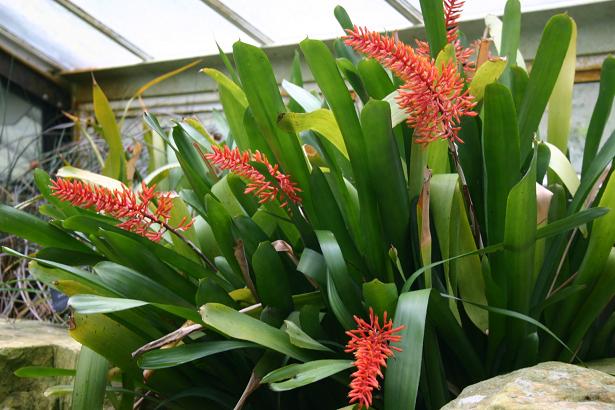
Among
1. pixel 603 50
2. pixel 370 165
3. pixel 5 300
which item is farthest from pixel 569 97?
pixel 5 300

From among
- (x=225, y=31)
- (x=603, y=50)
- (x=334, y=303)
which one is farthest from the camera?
(x=225, y=31)

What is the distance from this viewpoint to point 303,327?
732 millimetres

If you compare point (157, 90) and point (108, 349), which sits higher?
point (157, 90)

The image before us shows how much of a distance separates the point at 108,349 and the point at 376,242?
0.32m

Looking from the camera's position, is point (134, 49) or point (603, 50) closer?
point (603, 50)

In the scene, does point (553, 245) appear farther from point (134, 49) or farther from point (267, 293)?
point (134, 49)

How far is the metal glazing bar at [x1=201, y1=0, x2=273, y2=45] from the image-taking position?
99.4 inches

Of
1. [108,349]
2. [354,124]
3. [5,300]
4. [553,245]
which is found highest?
[354,124]

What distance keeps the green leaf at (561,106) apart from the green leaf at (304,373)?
51 cm

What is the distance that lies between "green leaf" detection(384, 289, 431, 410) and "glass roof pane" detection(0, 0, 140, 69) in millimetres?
2612

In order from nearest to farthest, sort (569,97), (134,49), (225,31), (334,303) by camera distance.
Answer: (334,303) < (569,97) < (225,31) < (134,49)

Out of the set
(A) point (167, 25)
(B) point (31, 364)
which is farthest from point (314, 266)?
(A) point (167, 25)

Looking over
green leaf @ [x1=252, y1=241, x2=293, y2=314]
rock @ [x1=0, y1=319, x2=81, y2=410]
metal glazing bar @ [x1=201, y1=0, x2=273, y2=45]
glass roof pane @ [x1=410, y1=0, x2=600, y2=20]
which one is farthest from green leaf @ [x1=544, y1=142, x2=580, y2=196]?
metal glazing bar @ [x1=201, y1=0, x2=273, y2=45]

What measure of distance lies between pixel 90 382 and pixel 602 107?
2.29ft
